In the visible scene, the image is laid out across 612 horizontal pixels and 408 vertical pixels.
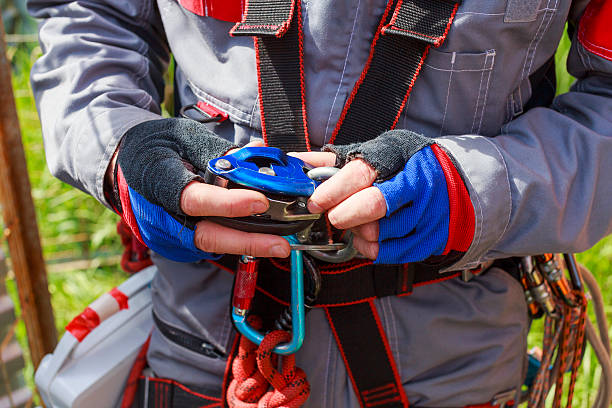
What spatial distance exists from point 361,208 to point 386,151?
0.12 m

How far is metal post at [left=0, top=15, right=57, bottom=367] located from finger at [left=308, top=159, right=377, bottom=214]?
4.28 ft

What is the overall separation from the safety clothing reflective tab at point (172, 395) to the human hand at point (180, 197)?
386 millimetres

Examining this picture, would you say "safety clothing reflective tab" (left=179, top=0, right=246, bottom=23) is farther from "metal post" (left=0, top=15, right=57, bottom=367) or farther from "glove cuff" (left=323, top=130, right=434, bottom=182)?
"metal post" (left=0, top=15, right=57, bottom=367)

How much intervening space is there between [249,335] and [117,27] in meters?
0.80

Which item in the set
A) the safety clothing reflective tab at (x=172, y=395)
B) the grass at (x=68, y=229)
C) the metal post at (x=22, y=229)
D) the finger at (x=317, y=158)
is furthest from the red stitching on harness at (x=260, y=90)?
the grass at (x=68, y=229)

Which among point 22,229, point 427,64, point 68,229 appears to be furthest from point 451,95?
point 68,229

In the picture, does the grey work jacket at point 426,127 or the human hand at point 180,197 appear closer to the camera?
the human hand at point 180,197

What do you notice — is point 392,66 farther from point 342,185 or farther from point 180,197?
point 180,197

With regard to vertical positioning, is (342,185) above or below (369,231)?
above

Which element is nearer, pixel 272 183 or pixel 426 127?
pixel 272 183

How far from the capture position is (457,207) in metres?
1.05

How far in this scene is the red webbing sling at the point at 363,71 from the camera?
3.69 ft

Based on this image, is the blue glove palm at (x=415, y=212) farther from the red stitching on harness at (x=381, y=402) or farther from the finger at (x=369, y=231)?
the red stitching on harness at (x=381, y=402)

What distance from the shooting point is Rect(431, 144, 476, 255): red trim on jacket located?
105 centimetres
